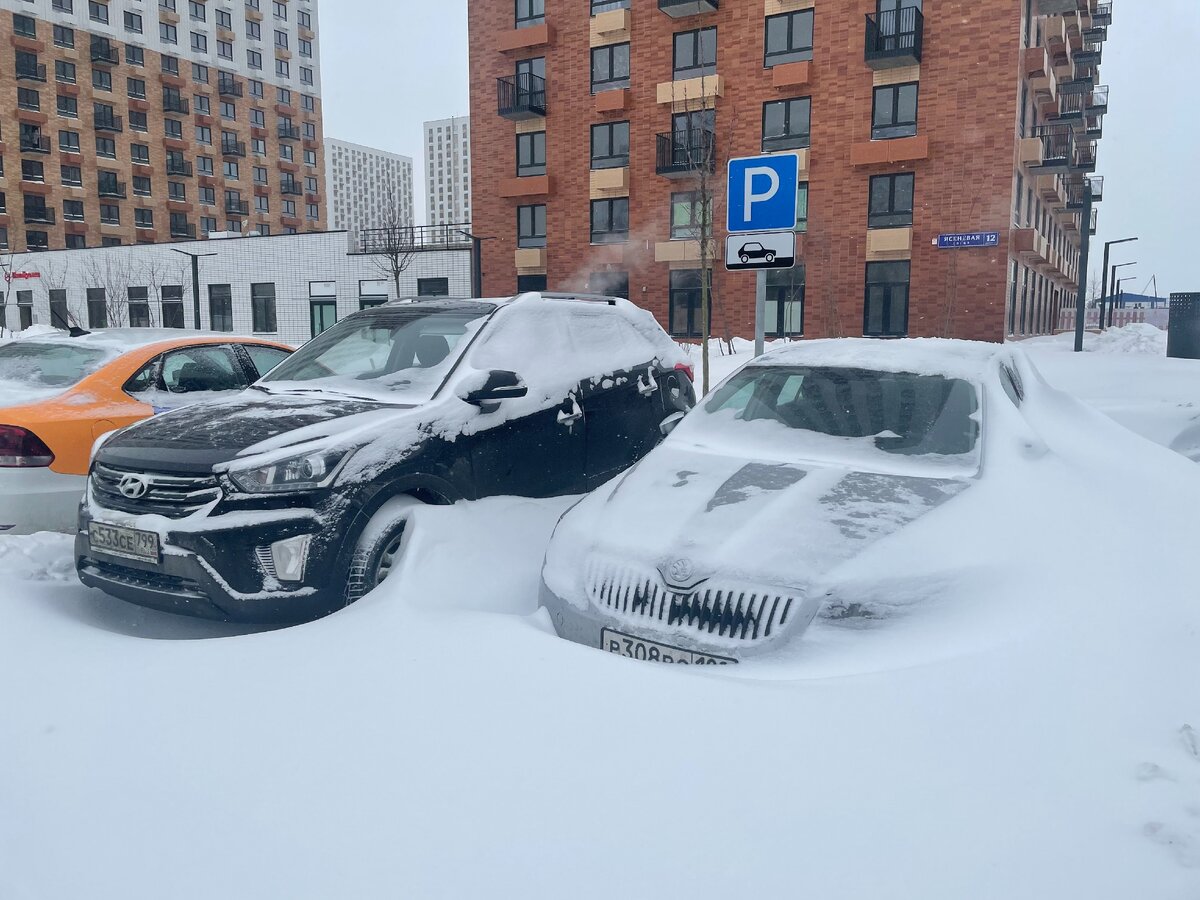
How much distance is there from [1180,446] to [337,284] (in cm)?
3296

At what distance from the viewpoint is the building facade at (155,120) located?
174ft

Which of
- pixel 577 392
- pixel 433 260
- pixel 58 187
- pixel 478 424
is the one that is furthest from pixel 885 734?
pixel 58 187

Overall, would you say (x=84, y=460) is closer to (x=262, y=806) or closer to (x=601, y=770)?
(x=262, y=806)

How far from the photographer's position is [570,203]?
3156 centimetres

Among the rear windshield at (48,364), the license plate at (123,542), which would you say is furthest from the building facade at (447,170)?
the license plate at (123,542)

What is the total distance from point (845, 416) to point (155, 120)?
6618 cm

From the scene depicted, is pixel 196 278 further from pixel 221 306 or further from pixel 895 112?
pixel 895 112

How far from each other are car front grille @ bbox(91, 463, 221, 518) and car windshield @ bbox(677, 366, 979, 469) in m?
2.30

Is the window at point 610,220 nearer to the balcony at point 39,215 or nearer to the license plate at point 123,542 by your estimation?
the license plate at point 123,542

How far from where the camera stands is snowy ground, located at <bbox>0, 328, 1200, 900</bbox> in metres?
2.05

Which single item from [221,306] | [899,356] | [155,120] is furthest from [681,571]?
[155,120]

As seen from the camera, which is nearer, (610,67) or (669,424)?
(669,424)

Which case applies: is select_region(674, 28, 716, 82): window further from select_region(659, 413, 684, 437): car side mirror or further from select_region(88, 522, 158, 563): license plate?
select_region(88, 522, 158, 563): license plate

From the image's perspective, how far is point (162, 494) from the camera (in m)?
3.86
